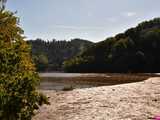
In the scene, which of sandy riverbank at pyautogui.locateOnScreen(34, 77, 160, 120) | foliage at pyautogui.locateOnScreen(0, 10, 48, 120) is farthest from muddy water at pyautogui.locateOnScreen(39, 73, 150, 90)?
foliage at pyautogui.locateOnScreen(0, 10, 48, 120)

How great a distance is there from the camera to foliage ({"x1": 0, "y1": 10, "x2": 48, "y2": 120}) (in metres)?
12.6

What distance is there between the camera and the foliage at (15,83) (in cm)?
1263

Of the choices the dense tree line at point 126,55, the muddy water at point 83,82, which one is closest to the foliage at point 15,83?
the muddy water at point 83,82

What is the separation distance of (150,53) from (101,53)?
3214 cm

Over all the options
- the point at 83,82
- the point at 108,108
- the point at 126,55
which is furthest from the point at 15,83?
the point at 126,55

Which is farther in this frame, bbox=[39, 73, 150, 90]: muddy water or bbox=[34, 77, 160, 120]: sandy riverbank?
bbox=[39, 73, 150, 90]: muddy water

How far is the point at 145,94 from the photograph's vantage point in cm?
2391

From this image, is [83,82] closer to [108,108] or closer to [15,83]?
[108,108]

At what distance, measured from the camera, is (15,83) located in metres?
12.9

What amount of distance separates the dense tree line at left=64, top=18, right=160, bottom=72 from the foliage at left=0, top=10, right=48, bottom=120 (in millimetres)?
106668

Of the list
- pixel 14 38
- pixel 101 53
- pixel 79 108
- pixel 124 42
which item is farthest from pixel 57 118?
pixel 101 53

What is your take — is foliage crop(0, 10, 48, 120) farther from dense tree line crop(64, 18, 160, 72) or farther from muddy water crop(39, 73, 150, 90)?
dense tree line crop(64, 18, 160, 72)

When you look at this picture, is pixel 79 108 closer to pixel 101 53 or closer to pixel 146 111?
pixel 146 111

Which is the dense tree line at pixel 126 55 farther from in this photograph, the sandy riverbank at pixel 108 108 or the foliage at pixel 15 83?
the foliage at pixel 15 83
